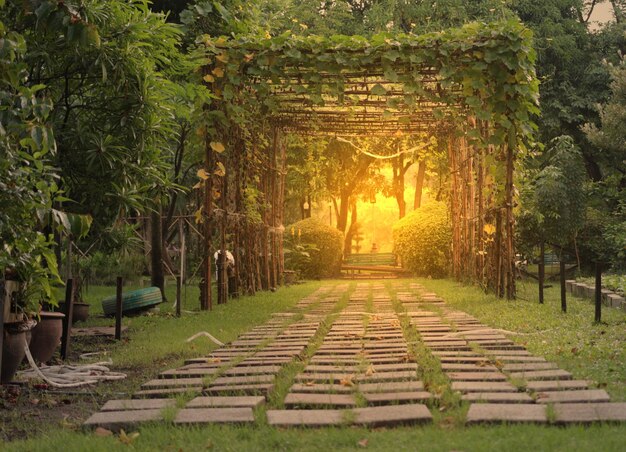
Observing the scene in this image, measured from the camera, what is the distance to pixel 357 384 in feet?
16.2

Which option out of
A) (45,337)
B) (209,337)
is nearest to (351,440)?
(45,337)

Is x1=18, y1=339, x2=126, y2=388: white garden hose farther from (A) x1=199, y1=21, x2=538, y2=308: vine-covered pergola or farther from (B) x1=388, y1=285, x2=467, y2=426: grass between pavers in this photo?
(A) x1=199, y1=21, x2=538, y2=308: vine-covered pergola

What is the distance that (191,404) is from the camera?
4426 mm

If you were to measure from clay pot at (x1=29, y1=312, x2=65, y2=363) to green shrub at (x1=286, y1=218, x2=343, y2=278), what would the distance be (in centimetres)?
1429

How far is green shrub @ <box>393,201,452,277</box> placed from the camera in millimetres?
19938

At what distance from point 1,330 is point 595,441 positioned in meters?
3.80

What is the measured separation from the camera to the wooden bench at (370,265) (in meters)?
24.9

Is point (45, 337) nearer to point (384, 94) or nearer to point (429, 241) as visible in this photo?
point (384, 94)

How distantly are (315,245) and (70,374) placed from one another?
1522cm

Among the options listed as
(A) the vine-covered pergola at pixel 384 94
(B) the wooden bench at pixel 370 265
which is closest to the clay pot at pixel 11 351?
(A) the vine-covered pergola at pixel 384 94

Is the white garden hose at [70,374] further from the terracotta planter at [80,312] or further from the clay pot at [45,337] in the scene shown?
the terracotta planter at [80,312]

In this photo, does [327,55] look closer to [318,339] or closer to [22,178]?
[318,339]

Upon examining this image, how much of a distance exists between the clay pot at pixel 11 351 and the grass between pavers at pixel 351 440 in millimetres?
1747

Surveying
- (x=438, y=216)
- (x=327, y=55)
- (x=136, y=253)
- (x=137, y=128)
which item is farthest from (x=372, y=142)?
(x=137, y=128)
